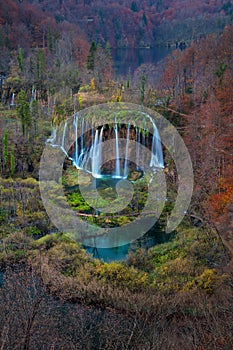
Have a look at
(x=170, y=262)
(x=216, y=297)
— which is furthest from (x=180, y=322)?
(x=170, y=262)

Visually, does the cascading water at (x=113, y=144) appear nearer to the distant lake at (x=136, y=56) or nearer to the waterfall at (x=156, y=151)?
the waterfall at (x=156, y=151)

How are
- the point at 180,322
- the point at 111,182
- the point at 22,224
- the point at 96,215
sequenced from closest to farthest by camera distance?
1. the point at 180,322
2. the point at 22,224
3. the point at 96,215
4. the point at 111,182

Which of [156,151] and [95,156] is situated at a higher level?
[156,151]

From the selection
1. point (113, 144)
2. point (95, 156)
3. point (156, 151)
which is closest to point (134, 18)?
point (113, 144)

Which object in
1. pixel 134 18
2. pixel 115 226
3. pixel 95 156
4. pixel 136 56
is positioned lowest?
pixel 136 56

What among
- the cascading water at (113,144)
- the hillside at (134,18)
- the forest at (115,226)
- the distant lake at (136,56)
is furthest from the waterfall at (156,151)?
the hillside at (134,18)

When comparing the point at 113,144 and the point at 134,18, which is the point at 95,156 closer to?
the point at 113,144

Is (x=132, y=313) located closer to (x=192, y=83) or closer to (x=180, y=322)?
(x=180, y=322)
